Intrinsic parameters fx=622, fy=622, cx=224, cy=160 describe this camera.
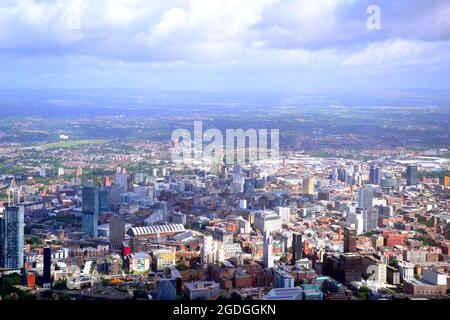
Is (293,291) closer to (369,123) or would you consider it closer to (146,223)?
(146,223)

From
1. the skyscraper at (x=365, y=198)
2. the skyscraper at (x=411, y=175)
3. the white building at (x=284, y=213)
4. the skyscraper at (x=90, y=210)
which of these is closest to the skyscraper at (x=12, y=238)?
the skyscraper at (x=90, y=210)

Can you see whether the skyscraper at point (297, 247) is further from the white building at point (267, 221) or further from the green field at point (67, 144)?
the green field at point (67, 144)

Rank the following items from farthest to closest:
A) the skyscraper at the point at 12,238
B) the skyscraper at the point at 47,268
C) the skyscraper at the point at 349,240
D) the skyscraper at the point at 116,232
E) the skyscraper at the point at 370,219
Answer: the skyscraper at the point at 370,219, the skyscraper at the point at 116,232, the skyscraper at the point at 349,240, the skyscraper at the point at 12,238, the skyscraper at the point at 47,268

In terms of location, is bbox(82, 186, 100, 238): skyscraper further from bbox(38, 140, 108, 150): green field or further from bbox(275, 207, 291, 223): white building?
bbox(275, 207, 291, 223): white building

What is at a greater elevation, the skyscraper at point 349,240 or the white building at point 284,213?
the white building at point 284,213

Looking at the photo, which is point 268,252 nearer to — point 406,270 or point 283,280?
point 283,280

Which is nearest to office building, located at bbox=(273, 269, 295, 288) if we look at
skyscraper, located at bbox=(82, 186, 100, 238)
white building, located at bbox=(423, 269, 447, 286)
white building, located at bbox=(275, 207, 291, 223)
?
white building, located at bbox=(423, 269, 447, 286)
